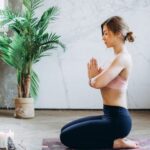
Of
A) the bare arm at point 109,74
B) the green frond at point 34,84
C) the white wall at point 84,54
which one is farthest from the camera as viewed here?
the white wall at point 84,54

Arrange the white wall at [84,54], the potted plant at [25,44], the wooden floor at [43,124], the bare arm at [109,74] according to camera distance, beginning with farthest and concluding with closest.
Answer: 1. the white wall at [84,54]
2. the potted plant at [25,44]
3. the wooden floor at [43,124]
4. the bare arm at [109,74]

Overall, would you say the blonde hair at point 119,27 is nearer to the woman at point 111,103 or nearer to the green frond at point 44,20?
the woman at point 111,103

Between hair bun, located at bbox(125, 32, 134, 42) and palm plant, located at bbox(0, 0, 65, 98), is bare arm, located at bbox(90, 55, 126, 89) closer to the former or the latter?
hair bun, located at bbox(125, 32, 134, 42)

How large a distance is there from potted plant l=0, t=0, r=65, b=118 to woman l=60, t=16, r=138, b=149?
5.07 feet

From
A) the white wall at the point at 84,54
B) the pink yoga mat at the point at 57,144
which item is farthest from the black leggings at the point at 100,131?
the white wall at the point at 84,54

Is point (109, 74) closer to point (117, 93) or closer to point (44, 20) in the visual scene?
point (117, 93)

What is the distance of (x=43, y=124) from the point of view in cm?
394

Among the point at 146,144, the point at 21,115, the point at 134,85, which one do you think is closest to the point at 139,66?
the point at 134,85

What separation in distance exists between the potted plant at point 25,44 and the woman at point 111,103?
1.55 m

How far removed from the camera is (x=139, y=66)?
4.93m

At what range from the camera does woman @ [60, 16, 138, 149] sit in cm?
283

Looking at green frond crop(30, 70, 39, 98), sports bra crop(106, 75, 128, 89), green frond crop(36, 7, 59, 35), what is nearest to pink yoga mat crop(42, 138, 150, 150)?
sports bra crop(106, 75, 128, 89)

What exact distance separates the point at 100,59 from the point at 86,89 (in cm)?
40

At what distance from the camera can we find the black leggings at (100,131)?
9.29ft
